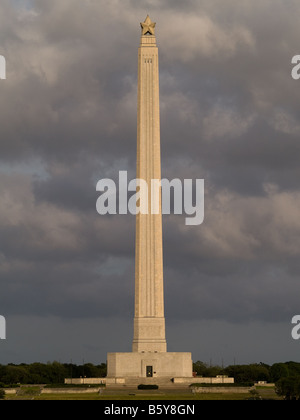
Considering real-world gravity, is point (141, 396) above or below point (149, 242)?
below

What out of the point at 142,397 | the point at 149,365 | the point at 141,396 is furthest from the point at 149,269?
the point at 142,397

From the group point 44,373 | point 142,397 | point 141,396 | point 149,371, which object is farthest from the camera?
point 44,373

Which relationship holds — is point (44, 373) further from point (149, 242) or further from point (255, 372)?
point (255, 372)

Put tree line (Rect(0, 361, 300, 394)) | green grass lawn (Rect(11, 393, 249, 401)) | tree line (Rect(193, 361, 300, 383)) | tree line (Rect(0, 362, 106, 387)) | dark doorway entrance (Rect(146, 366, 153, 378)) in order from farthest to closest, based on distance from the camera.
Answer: tree line (Rect(193, 361, 300, 383)) < tree line (Rect(0, 361, 300, 394)) < tree line (Rect(0, 362, 106, 387)) < dark doorway entrance (Rect(146, 366, 153, 378)) < green grass lawn (Rect(11, 393, 249, 401))

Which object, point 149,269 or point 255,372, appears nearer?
point 149,269

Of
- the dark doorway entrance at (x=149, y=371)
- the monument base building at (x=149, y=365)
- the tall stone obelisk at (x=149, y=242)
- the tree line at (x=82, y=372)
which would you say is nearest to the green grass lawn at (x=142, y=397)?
the monument base building at (x=149, y=365)

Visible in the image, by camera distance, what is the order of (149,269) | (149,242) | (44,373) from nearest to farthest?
(149,269), (149,242), (44,373)

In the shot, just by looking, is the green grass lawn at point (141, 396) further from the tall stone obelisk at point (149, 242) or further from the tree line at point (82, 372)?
the tree line at point (82, 372)

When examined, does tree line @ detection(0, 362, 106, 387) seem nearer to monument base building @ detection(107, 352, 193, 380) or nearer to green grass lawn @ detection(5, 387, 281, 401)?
monument base building @ detection(107, 352, 193, 380)

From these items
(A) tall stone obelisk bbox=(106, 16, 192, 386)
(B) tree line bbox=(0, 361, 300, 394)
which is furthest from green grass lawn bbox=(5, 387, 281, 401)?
(B) tree line bbox=(0, 361, 300, 394)
